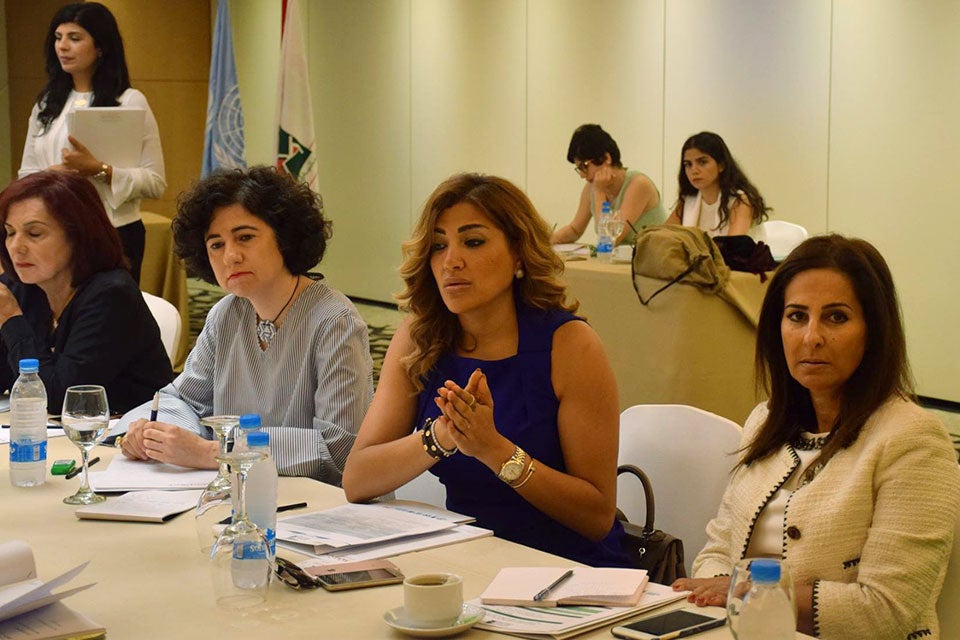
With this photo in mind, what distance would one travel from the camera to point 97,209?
356 cm

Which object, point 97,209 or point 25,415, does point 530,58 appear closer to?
point 97,209

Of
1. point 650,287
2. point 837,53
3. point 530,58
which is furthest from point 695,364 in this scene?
point 530,58

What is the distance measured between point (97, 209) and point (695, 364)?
2.46m

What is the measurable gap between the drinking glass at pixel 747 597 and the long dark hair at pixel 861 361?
28.3 inches

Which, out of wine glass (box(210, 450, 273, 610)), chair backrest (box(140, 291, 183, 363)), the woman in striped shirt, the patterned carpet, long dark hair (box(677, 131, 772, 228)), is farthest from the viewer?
the patterned carpet

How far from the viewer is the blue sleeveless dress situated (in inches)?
96.3

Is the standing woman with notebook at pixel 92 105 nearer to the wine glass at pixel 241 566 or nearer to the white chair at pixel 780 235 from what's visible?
the white chair at pixel 780 235

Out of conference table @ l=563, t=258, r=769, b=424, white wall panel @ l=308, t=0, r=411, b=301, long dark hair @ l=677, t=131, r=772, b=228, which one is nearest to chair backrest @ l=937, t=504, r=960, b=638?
conference table @ l=563, t=258, r=769, b=424

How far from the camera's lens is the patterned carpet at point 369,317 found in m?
8.15

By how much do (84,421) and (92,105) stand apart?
329 cm

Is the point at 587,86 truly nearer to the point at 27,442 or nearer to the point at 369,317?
the point at 369,317

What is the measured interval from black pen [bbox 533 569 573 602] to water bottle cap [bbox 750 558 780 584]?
461 mm

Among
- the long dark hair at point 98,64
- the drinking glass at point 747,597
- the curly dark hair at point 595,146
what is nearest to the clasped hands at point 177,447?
the drinking glass at point 747,597

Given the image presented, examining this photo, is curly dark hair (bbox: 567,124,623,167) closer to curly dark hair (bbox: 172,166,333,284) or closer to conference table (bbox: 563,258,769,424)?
conference table (bbox: 563,258,769,424)
